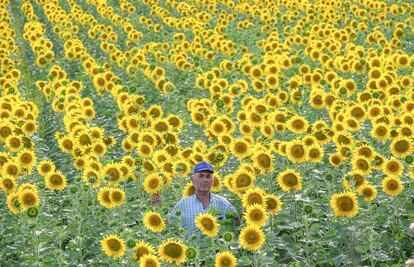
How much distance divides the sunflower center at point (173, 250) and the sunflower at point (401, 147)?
3.70 metres

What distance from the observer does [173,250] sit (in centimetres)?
674

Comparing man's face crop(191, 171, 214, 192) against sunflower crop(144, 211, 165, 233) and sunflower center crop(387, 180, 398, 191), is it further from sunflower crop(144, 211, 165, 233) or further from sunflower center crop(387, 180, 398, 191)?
sunflower center crop(387, 180, 398, 191)

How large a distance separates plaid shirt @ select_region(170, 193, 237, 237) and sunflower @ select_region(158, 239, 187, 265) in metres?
1.27

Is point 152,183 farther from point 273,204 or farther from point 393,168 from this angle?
point 393,168

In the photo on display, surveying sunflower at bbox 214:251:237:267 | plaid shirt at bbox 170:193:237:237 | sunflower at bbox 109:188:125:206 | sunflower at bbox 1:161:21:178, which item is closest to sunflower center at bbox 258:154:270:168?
plaid shirt at bbox 170:193:237:237

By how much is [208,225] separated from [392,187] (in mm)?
2350

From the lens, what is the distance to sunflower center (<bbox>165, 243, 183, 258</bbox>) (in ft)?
22.1

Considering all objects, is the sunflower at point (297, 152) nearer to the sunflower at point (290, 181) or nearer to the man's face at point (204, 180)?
the sunflower at point (290, 181)

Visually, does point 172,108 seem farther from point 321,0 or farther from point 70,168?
point 321,0

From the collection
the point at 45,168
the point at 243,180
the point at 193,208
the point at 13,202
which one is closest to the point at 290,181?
the point at 243,180

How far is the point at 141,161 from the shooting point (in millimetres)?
9180

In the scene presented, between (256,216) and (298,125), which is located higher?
(298,125)

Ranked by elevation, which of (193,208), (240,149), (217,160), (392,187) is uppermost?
(240,149)

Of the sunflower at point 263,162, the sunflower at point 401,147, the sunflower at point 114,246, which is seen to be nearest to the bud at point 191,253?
the sunflower at point 114,246
